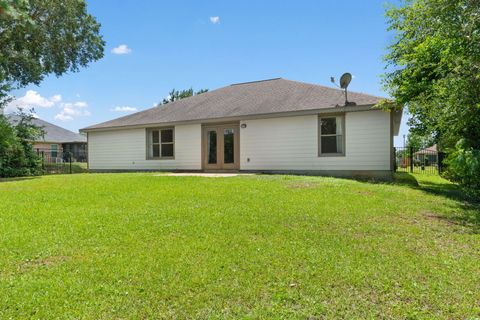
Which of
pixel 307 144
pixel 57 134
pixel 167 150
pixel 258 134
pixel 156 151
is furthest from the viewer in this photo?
pixel 57 134

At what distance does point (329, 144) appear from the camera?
1345 cm

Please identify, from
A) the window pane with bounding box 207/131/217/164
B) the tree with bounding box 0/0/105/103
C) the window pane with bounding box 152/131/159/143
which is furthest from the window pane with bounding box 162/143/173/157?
the tree with bounding box 0/0/105/103

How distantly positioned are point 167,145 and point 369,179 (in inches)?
367

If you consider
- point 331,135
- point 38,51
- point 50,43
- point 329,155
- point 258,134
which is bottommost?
point 329,155

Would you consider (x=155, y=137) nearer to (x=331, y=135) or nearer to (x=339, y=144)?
(x=331, y=135)

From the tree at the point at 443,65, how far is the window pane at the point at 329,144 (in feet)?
8.58

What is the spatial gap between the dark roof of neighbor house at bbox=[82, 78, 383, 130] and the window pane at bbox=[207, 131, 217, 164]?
850mm

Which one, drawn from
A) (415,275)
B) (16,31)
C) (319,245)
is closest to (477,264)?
(415,275)

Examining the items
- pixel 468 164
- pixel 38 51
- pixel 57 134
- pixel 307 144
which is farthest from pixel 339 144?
pixel 57 134

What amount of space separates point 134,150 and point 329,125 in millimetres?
9627

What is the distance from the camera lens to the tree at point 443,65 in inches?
272

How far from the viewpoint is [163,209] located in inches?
258

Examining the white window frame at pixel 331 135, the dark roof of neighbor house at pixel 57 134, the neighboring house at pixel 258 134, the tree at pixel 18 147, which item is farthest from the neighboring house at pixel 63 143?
the white window frame at pixel 331 135

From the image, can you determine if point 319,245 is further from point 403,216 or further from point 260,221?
point 403,216
